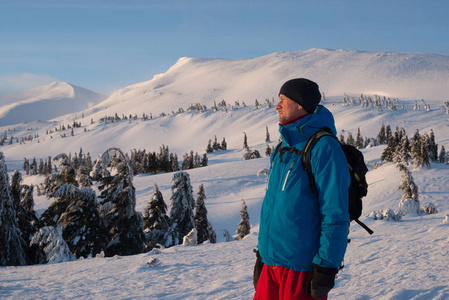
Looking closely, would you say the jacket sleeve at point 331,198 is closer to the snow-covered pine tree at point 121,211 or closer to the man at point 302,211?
the man at point 302,211

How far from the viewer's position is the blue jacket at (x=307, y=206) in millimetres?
3016

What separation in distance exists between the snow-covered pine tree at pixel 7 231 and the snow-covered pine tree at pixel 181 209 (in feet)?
40.9

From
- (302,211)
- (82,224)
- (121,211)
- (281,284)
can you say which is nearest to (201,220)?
(121,211)

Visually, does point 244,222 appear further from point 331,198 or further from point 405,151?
point 331,198

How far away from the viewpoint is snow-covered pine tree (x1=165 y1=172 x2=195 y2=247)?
25.0m

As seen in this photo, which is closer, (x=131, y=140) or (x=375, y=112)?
(x=375, y=112)

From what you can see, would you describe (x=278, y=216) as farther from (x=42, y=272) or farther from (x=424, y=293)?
(x=42, y=272)

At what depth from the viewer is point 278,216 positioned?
131 inches

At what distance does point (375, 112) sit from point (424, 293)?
143m

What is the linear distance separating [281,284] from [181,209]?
889 inches

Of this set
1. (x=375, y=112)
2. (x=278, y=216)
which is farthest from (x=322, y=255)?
(x=375, y=112)

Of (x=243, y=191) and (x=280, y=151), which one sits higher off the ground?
(x=280, y=151)

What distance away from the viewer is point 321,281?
2.97 m

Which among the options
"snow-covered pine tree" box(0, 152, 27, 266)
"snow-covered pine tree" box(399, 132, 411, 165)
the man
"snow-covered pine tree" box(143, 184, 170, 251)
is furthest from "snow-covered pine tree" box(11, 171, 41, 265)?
"snow-covered pine tree" box(399, 132, 411, 165)
